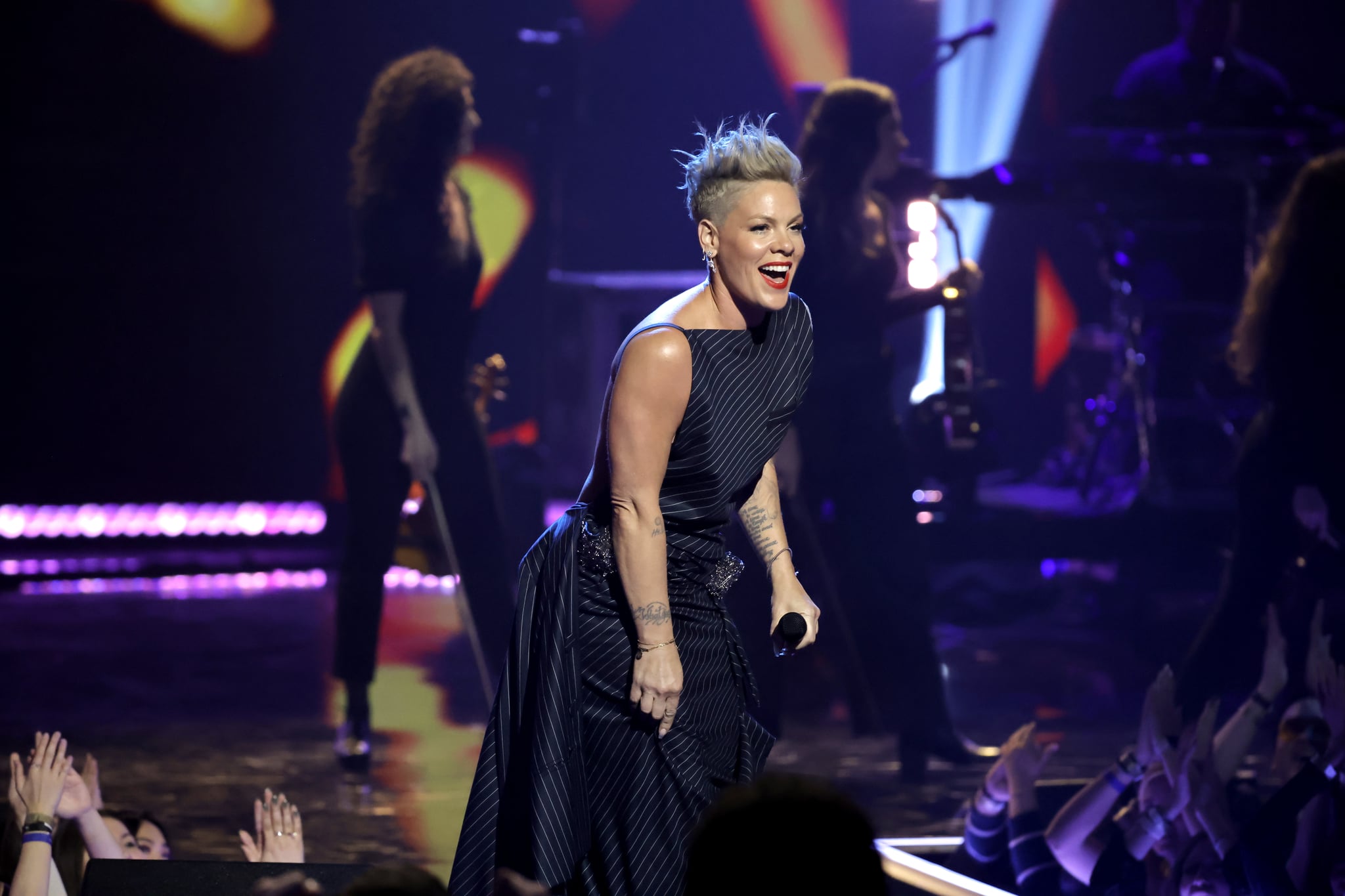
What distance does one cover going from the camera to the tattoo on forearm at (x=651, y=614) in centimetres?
249

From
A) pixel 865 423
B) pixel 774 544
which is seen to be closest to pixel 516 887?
pixel 774 544

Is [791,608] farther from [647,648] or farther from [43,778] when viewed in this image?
[43,778]

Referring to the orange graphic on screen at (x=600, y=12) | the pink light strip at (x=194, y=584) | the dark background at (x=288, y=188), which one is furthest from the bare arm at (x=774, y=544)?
the pink light strip at (x=194, y=584)

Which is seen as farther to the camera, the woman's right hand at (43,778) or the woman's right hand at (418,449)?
the woman's right hand at (418,449)

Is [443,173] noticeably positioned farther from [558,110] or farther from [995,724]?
[995,724]

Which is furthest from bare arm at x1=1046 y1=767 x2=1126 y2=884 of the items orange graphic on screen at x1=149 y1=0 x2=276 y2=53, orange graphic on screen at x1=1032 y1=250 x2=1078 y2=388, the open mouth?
orange graphic on screen at x1=149 y1=0 x2=276 y2=53

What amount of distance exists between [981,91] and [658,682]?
5055 millimetres

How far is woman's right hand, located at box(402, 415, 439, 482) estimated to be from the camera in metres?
6.00

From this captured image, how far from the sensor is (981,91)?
22.1 feet

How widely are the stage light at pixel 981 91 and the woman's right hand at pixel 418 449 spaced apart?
2.66m

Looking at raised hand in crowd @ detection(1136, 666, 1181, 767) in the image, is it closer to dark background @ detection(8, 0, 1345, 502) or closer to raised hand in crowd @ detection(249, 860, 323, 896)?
dark background @ detection(8, 0, 1345, 502)

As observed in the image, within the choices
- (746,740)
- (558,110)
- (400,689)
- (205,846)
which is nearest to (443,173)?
(558,110)

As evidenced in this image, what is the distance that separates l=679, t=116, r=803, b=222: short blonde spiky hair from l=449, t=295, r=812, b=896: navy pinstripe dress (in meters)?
0.26

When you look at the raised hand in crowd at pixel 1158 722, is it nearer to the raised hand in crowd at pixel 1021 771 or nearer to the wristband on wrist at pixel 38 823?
the raised hand in crowd at pixel 1021 771
